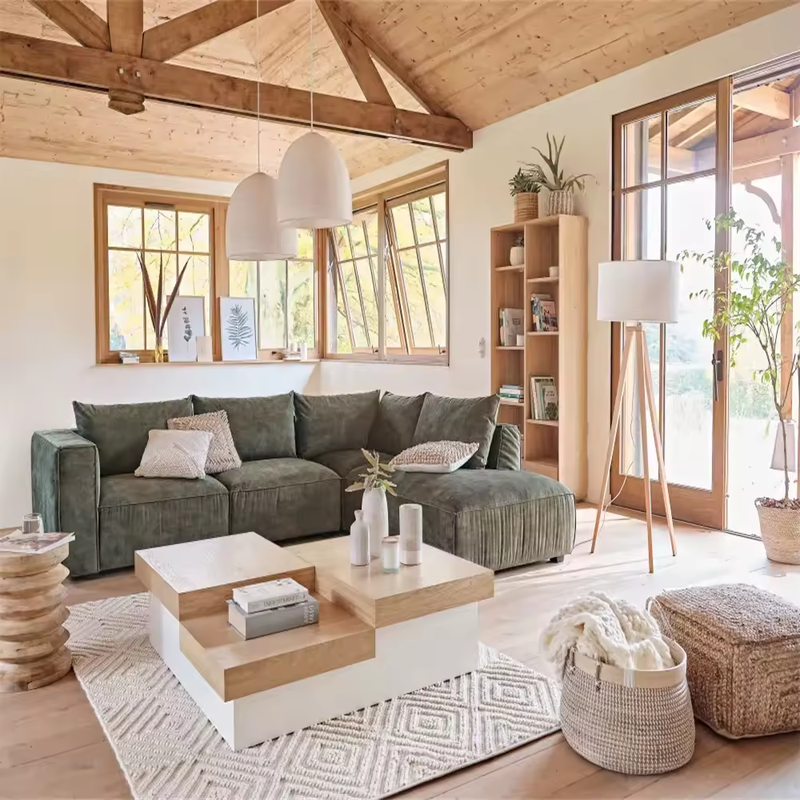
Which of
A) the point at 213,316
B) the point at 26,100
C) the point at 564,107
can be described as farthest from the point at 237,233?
the point at 213,316

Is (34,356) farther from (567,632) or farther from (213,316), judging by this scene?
(567,632)

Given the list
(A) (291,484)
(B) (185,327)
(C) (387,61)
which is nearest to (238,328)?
(B) (185,327)

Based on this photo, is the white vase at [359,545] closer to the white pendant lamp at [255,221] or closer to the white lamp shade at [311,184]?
the white lamp shade at [311,184]

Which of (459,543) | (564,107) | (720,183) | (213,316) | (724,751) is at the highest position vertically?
(564,107)

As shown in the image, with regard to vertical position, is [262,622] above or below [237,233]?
below

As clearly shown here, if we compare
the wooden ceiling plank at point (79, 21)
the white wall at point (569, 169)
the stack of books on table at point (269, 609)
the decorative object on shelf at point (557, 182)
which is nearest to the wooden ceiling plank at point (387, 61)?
the white wall at point (569, 169)

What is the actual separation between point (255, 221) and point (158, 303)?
4.01 metres

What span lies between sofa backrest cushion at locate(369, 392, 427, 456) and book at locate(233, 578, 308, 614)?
2256 millimetres

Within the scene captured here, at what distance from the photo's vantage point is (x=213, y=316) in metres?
7.20

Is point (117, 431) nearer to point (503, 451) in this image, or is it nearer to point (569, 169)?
point (503, 451)

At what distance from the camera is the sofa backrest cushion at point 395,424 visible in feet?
15.3

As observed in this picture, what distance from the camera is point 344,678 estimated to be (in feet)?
7.47

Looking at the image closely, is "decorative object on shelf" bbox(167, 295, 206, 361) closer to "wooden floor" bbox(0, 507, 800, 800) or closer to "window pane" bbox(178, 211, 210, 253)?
"window pane" bbox(178, 211, 210, 253)

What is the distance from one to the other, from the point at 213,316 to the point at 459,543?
4.54 m
